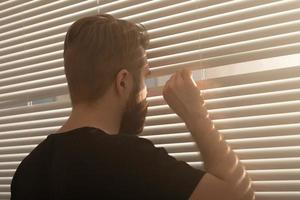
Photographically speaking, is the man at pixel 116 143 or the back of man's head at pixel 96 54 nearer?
the man at pixel 116 143

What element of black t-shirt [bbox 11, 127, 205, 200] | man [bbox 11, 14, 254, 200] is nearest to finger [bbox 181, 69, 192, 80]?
man [bbox 11, 14, 254, 200]

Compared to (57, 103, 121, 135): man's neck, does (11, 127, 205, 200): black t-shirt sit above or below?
below

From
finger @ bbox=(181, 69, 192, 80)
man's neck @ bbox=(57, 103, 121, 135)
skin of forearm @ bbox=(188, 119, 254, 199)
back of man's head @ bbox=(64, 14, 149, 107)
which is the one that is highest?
back of man's head @ bbox=(64, 14, 149, 107)

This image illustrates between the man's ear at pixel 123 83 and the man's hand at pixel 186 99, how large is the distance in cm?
9

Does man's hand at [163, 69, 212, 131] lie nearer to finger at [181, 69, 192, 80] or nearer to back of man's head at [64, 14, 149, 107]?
finger at [181, 69, 192, 80]

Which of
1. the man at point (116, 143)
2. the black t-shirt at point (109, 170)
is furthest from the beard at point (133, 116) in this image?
the black t-shirt at point (109, 170)

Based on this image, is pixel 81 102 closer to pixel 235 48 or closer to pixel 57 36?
pixel 235 48

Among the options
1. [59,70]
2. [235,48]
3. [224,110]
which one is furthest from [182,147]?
[59,70]

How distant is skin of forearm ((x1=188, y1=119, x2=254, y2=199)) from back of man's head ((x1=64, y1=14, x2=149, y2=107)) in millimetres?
187

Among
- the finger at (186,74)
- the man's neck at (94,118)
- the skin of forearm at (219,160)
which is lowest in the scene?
the skin of forearm at (219,160)

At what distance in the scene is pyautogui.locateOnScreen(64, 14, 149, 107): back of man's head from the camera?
960 millimetres

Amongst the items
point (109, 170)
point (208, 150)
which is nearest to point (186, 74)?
point (208, 150)

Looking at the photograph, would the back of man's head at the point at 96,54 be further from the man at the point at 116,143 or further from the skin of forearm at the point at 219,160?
the skin of forearm at the point at 219,160

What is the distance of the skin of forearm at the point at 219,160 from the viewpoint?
90 cm
